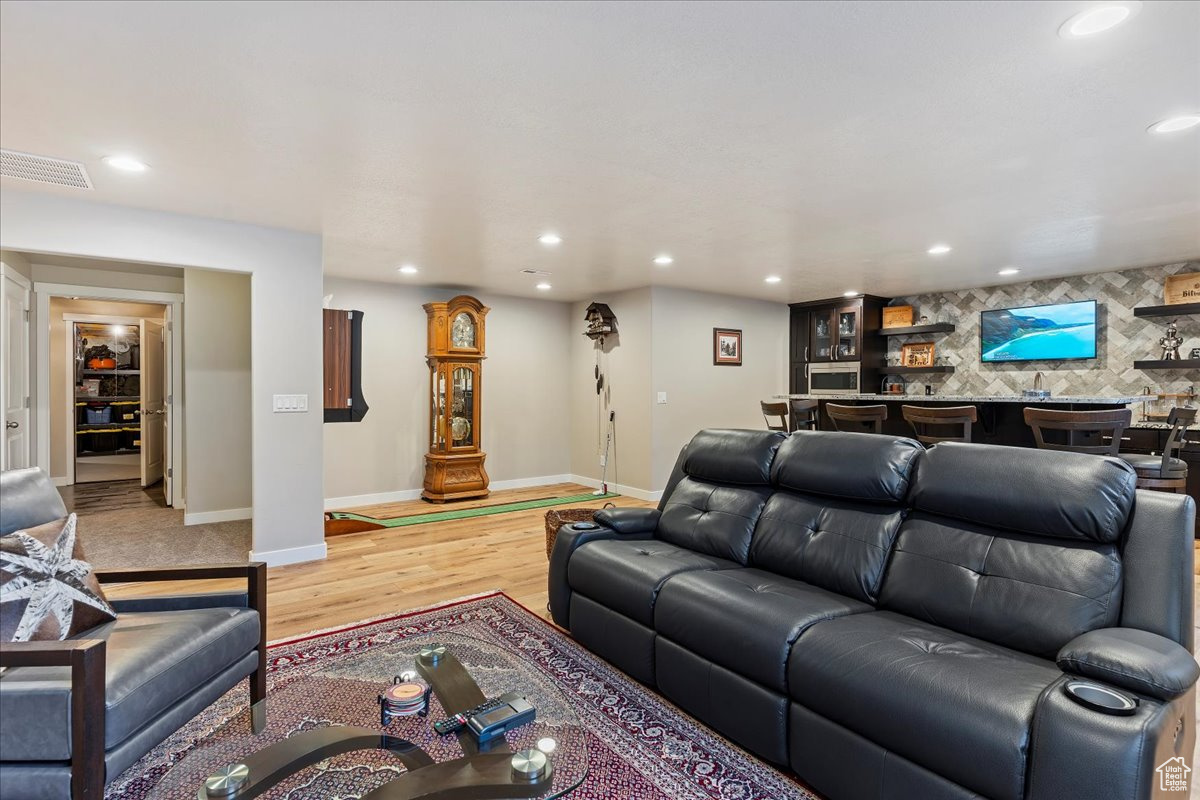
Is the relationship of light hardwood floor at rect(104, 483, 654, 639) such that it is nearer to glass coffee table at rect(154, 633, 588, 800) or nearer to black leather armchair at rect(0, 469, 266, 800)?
black leather armchair at rect(0, 469, 266, 800)

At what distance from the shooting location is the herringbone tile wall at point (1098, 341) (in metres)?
5.64

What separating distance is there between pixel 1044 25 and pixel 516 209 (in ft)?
8.92

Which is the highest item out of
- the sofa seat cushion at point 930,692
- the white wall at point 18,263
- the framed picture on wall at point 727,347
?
the white wall at point 18,263

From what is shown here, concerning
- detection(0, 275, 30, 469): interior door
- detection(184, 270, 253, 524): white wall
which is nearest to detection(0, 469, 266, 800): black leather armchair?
detection(0, 275, 30, 469): interior door

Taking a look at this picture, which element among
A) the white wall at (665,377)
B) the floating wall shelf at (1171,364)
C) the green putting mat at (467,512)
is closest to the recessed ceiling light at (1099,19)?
the white wall at (665,377)

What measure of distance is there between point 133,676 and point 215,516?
466cm

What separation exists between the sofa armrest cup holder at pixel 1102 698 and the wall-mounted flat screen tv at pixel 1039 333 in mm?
5998

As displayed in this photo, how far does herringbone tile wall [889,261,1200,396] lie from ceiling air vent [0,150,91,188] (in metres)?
7.85

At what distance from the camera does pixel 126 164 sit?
302 cm

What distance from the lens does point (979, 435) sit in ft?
15.2

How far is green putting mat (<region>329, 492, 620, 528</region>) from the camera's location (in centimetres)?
556

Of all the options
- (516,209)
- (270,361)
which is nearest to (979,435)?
(516,209)

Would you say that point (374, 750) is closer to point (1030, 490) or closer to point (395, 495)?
point (1030, 490)

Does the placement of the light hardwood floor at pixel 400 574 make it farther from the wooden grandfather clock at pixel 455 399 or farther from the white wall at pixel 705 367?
the white wall at pixel 705 367
